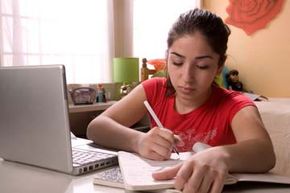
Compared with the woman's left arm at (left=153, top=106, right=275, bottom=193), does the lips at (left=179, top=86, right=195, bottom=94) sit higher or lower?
higher

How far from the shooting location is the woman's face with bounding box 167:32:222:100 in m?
0.92

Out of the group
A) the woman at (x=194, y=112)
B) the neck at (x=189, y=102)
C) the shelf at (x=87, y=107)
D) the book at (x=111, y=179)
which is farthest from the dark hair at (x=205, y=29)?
the shelf at (x=87, y=107)

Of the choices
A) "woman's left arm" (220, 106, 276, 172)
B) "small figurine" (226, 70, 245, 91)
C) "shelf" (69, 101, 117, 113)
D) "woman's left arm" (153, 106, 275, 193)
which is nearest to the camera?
"woman's left arm" (153, 106, 275, 193)

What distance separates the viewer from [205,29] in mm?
972

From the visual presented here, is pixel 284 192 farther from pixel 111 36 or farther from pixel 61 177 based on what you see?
pixel 111 36

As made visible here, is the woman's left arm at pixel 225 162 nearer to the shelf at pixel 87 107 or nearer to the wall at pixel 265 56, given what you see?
the shelf at pixel 87 107

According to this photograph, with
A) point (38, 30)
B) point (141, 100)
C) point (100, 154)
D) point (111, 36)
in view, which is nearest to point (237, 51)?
point (111, 36)

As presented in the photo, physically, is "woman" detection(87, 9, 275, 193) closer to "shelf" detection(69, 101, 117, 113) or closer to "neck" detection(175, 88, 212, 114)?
"neck" detection(175, 88, 212, 114)

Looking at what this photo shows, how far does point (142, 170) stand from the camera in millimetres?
623

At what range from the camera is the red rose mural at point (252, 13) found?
9.00 ft

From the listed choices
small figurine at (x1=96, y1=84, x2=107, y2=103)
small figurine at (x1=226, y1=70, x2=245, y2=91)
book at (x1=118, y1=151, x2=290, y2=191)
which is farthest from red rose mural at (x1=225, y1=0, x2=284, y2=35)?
book at (x1=118, y1=151, x2=290, y2=191)

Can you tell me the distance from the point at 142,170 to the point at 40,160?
0.22m

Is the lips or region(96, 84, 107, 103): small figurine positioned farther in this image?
region(96, 84, 107, 103): small figurine

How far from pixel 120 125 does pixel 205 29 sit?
1.18 feet
